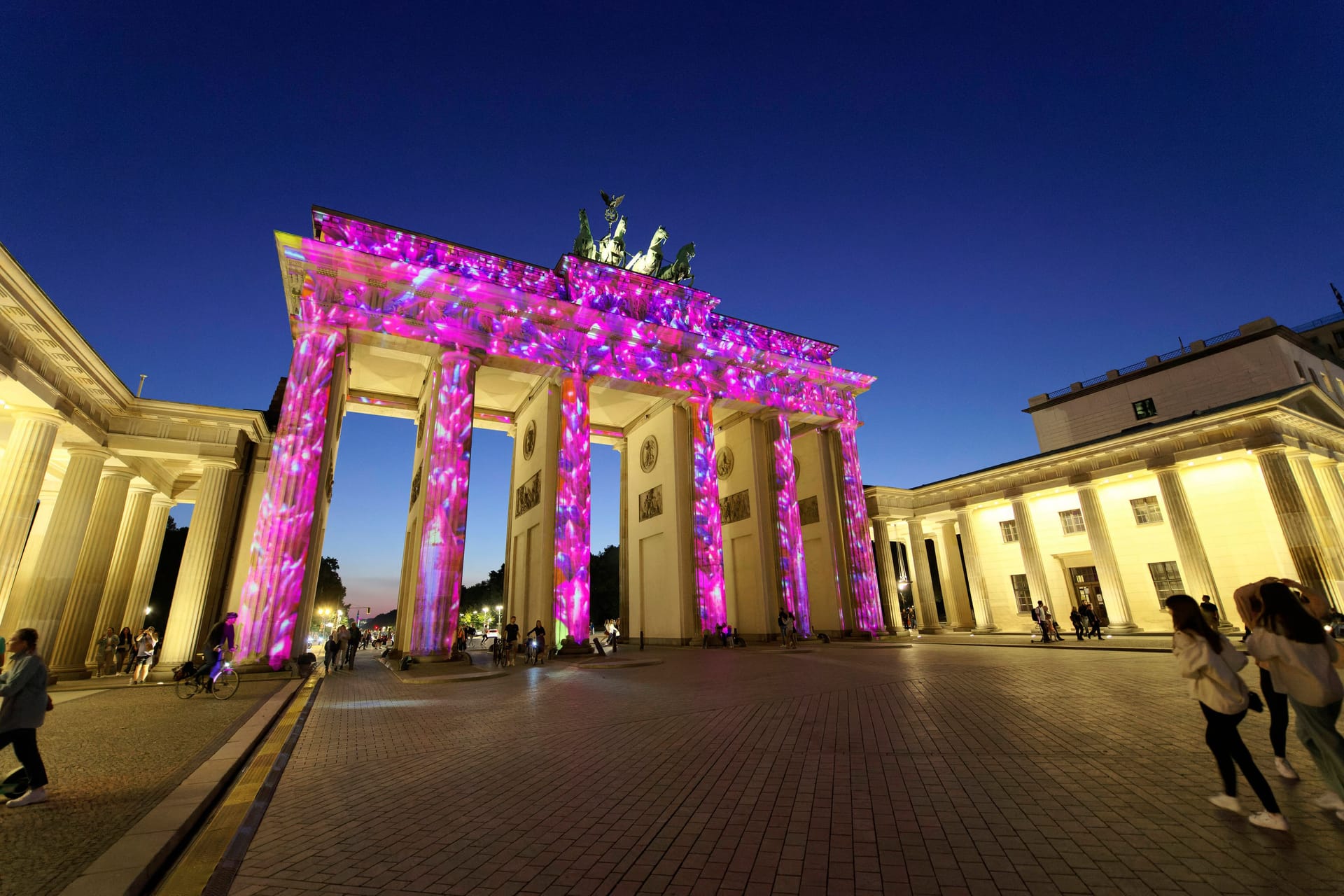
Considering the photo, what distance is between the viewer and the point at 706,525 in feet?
72.4

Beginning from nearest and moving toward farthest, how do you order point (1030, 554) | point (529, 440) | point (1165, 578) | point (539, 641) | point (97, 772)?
1. point (97, 772)
2. point (539, 641)
3. point (529, 440)
4. point (1165, 578)
5. point (1030, 554)

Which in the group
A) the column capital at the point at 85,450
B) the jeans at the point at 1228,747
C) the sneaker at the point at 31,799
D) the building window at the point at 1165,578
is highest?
the column capital at the point at 85,450

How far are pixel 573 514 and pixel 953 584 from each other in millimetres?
26160

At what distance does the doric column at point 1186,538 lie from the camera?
2144 centimetres

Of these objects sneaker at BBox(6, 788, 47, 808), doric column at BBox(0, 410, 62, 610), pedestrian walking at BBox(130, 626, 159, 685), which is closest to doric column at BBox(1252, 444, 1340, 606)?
sneaker at BBox(6, 788, 47, 808)

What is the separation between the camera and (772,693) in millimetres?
9328

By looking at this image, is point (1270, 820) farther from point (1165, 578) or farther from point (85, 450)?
point (1165, 578)

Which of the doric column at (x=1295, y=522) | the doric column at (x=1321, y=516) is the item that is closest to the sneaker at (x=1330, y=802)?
the doric column at (x=1295, y=522)

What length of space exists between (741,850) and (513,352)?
1893 cm

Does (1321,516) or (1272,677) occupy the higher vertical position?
(1321,516)

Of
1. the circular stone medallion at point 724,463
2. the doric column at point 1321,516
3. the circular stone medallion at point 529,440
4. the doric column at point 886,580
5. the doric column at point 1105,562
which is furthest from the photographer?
the doric column at point 886,580

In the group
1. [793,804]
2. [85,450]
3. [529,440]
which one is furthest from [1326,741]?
[85,450]

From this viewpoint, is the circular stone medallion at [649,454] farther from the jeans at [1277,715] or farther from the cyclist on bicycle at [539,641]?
the jeans at [1277,715]

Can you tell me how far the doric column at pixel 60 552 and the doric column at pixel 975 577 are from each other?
124 ft
